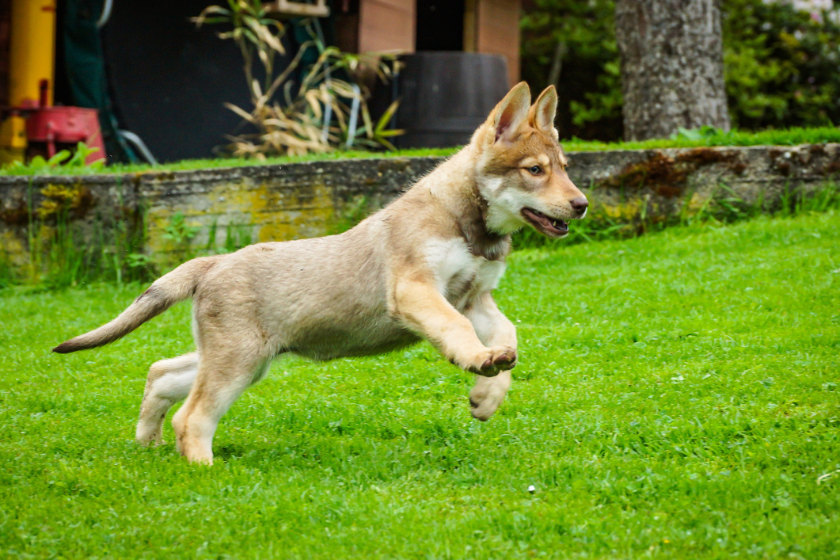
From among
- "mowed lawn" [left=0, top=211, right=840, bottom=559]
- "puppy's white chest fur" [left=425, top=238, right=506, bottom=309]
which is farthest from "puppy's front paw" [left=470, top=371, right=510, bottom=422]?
"puppy's white chest fur" [left=425, top=238, right=506, bottom=309]

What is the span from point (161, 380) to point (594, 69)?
14916 mm

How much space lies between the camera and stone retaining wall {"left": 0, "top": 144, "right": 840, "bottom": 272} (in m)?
9.02

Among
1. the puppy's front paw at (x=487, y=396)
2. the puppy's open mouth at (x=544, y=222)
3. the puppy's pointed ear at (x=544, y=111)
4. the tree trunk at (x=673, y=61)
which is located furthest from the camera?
the tree trunk at (x=673, y=61)

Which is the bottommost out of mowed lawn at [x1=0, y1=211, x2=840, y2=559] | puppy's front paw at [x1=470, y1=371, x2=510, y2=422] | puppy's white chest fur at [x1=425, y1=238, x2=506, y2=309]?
mowed lawn at [x1=0, y1=211, x2=840, y2=559]

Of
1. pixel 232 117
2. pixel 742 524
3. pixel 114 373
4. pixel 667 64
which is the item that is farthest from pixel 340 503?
pixel 232 117

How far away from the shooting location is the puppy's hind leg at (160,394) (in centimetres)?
496

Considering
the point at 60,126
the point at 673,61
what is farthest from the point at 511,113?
the point at 60,126

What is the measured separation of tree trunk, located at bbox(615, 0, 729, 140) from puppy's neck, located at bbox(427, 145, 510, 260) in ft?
23.3

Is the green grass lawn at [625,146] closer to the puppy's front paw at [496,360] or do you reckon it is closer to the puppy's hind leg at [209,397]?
the puppy's hind leg at [209,397]

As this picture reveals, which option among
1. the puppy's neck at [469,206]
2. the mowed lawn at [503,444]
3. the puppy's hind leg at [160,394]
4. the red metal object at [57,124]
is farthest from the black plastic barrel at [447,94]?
the puppy's hind leg at [160,394]

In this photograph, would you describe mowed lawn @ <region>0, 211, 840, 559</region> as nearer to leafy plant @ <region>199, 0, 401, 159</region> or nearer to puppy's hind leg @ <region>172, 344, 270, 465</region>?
puppy's hind leg @ <region>172, 344, 270, 465</region>

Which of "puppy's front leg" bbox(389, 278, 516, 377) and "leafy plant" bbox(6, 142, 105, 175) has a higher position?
"leafy plant" bbox(6, 142, 105, 175)

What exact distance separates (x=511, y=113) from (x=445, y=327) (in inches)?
→ 49.0

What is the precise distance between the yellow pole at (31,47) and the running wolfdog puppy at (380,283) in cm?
691
